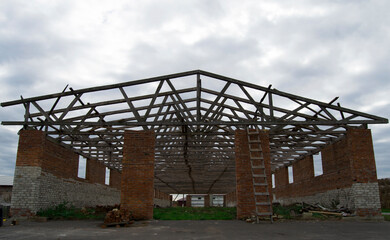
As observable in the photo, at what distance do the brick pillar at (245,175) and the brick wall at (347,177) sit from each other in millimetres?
3902

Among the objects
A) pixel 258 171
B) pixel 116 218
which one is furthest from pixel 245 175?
pixel 116 218

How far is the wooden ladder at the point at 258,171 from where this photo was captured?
12.3 m

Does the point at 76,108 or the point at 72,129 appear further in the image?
the point at 72,129

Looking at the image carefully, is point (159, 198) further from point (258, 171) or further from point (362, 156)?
point (362, 156)

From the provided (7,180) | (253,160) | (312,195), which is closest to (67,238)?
(253,160)

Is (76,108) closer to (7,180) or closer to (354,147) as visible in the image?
(354,147)

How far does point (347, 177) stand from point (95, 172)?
1656 centimetres

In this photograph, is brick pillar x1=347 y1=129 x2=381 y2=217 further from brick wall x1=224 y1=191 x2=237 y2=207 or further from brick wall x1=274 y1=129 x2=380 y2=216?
brick wall x1=224 y1=191 x2=237 y2=207

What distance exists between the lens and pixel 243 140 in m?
13.7

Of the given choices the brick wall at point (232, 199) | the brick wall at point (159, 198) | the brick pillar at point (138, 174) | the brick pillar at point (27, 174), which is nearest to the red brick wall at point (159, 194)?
the brick wall at point (159, 198)

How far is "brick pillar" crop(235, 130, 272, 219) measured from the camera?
42.0 feet

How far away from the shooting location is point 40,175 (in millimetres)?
13484

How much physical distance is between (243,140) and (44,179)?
9.25 meters

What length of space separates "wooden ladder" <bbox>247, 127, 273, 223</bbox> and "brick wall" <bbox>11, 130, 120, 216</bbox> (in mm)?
9295
